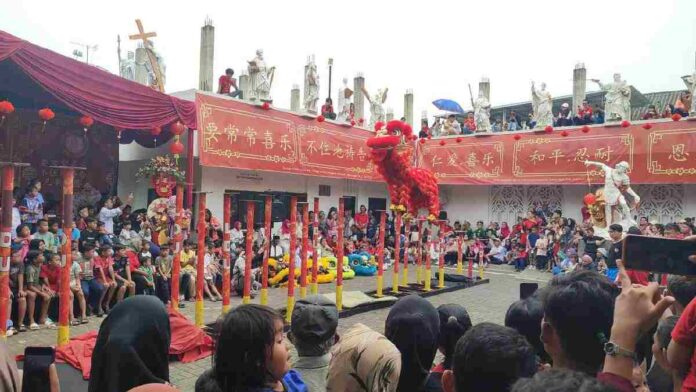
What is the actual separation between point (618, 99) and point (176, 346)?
44.0 feet

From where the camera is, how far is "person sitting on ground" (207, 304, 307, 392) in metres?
1.72

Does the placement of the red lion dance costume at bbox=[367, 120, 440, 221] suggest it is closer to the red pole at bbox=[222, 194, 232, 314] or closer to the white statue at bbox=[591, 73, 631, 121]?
the red pole at bbox=[222, 194, 232, 314]

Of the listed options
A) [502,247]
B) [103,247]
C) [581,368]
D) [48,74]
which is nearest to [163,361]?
[581,368]

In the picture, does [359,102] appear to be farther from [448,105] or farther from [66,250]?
[66,250]

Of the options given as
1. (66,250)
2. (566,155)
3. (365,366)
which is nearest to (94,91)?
(66,250)

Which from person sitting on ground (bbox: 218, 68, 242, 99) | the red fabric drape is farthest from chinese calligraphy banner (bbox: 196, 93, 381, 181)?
the red fabric drape

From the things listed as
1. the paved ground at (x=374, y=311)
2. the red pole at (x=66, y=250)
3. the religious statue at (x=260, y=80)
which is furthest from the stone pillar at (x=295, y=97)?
the red pole at (x=66, y=250)

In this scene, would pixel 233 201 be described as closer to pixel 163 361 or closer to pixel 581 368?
pixel 163 361

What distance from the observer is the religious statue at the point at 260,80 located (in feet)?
40.2

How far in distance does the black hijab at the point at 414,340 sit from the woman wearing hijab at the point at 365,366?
0.31 meters

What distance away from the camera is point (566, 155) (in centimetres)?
1458

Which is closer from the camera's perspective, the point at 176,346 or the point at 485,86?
the point at 176,346

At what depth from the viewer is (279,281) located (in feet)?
33.6

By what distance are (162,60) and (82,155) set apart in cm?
291
